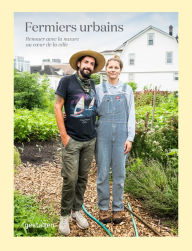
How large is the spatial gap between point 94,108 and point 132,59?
1457 millimetres

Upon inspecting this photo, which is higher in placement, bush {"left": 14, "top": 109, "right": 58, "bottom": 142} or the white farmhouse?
the white farmhouse

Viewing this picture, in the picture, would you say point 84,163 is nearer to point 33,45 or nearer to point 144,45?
point 33,45

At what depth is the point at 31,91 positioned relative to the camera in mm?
7227

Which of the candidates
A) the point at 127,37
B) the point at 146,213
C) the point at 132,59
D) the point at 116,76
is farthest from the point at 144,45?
the point at 146,213

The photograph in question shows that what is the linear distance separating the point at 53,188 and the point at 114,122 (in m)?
1.57

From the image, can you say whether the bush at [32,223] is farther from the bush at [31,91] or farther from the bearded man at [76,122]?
the bush at [31,91]

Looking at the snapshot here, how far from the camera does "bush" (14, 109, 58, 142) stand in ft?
18.4

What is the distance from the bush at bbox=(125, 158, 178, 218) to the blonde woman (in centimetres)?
52

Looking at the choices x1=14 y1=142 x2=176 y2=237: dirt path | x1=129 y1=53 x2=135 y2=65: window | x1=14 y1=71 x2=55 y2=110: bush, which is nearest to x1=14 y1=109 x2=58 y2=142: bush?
x1=14 y1=142 x2=176 y2=237: dirt path

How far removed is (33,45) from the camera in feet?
11.0

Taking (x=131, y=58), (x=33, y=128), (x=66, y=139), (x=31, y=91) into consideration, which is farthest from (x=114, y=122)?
(x=31, y=91)

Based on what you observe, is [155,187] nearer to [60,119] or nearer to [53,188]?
[53,188]

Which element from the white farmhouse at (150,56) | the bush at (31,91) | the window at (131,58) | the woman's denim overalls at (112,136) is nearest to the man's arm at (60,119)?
the woman's denim overalls at (112,136)

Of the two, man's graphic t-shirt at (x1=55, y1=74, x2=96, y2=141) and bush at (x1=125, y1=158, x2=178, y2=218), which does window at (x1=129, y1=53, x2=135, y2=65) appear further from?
bush at (x1=125, y1=158, x2=178, y2=218)
